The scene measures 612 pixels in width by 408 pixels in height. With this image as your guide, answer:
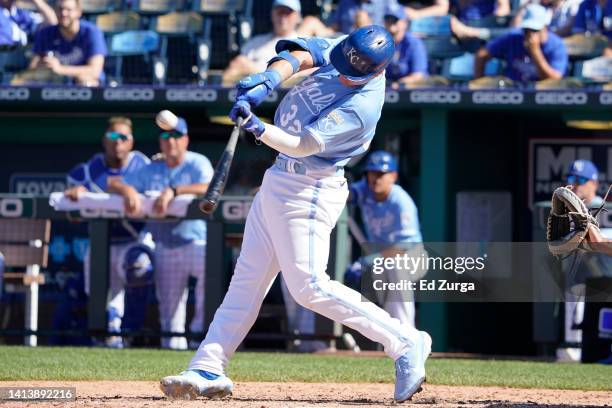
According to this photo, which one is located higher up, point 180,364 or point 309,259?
point 309,259

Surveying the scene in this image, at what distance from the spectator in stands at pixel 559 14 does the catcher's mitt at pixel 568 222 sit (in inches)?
204

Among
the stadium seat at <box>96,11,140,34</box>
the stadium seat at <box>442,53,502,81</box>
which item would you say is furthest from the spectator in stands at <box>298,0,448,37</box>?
the stadium seat at <box>96,11,140,34</box>

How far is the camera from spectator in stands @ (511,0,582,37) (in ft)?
32.4

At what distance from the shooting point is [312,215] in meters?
4.80

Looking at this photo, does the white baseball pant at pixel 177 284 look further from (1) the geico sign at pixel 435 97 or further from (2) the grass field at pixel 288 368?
(1) the geico sign at pixel 435 97

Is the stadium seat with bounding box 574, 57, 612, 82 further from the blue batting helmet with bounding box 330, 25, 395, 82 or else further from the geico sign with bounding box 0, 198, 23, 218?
the blue batting helmet with bounding box 330, 25, 395, 82

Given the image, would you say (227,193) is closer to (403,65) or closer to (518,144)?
(403,65)

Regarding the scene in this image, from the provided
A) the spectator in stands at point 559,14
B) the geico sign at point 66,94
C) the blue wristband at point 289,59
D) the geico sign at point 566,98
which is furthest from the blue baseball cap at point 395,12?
the blue wristband at point 289,59

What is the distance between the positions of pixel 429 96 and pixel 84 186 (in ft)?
8.46

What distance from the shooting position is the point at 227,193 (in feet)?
32.1

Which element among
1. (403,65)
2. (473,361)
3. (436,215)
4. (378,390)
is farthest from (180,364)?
(403,65)

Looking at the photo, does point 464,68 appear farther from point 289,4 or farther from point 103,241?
point 103,241

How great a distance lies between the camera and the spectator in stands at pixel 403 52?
30.2 feet

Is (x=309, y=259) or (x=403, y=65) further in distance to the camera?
(x=403, y=65)
